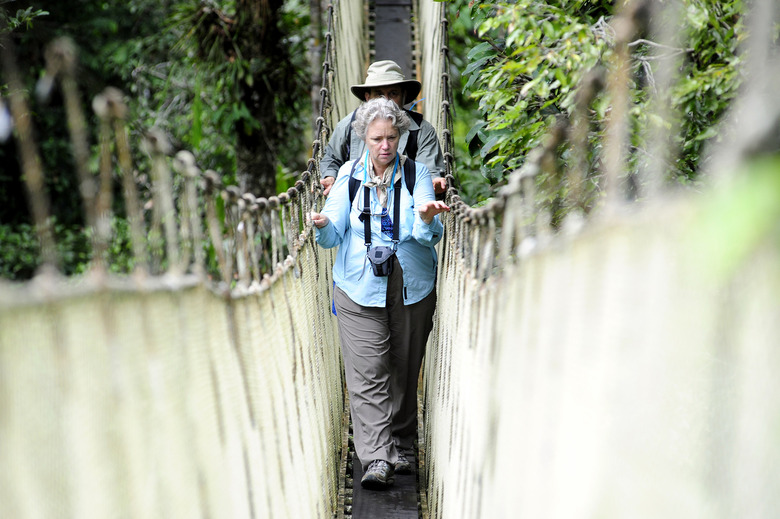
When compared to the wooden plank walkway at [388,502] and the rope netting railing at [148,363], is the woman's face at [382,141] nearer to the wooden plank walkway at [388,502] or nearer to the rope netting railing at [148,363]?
the rope netting railing at [148,363]

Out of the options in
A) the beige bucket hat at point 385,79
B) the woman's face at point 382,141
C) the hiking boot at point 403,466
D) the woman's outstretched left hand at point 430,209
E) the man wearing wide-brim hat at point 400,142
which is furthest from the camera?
the beige bucket hat at point 385,79

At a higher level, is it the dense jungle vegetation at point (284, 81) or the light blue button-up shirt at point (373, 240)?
the dense jungle vegetation at point (284, 81)

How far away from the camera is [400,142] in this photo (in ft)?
9.26

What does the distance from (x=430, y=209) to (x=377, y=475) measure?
85cm

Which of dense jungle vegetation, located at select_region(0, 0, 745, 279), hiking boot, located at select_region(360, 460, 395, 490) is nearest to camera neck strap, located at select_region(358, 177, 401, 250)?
dense jungle vegetation, located at select_region(0, 0, 745, 279)

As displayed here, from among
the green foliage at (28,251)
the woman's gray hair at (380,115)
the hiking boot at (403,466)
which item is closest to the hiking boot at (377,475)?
the hiking boot at (403,466)

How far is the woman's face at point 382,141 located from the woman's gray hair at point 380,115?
15 millimetres

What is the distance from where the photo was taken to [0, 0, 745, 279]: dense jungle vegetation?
5.60ft

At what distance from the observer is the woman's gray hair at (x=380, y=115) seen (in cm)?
241

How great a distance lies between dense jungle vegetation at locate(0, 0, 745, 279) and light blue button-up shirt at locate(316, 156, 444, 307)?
235 millimetres

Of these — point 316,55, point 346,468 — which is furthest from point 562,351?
point 316,55

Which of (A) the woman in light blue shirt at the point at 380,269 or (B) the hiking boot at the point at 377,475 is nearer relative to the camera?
(A) the woman in light blue shirt at the point at 380,269

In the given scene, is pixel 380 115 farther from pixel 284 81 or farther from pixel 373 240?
pixel 284 81

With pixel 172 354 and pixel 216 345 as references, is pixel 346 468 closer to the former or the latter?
pixel 216 345
